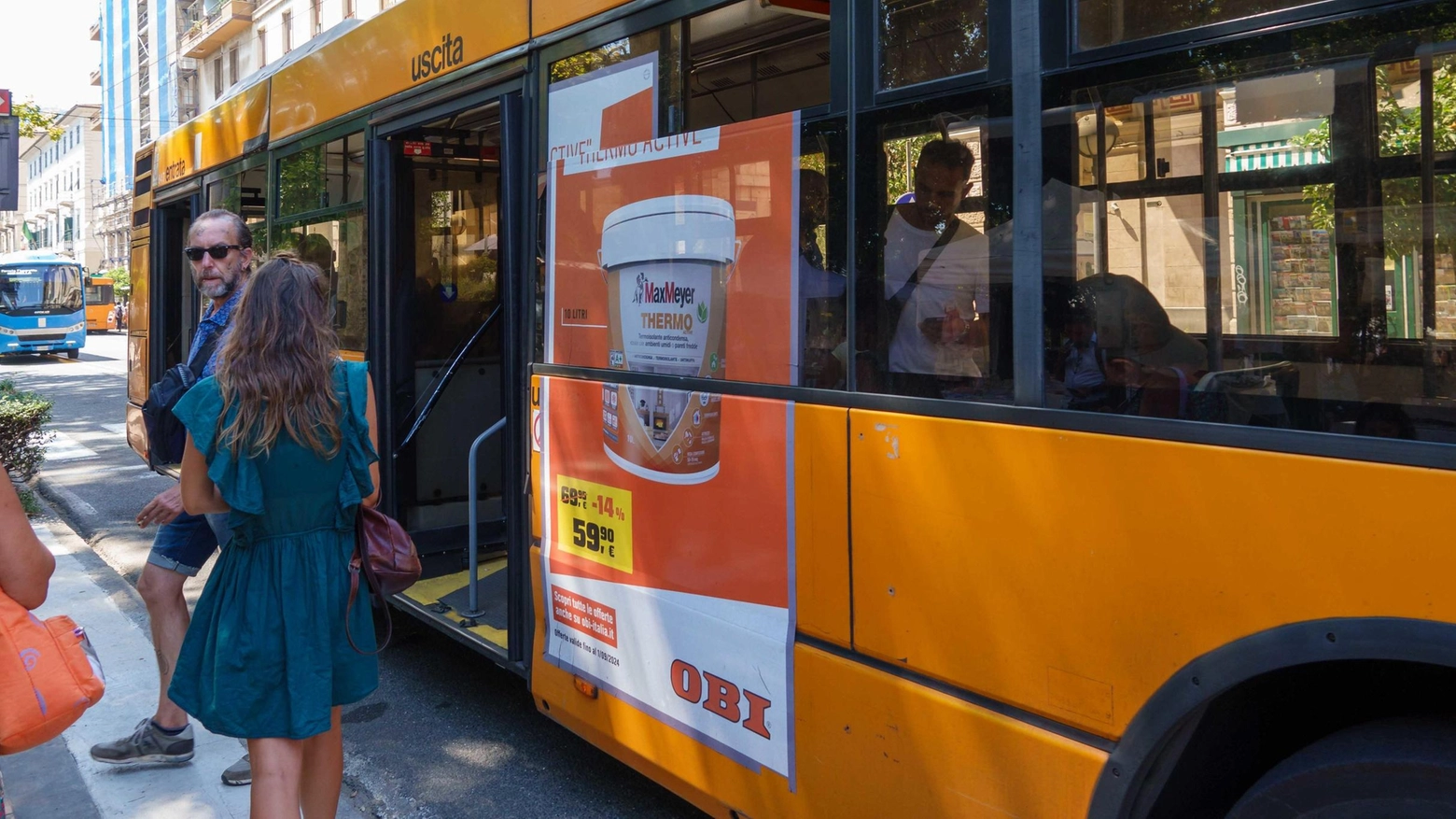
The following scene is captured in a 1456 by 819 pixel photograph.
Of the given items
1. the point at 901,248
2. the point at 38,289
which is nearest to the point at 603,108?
the point at 901,248

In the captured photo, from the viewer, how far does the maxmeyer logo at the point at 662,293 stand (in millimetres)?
3170

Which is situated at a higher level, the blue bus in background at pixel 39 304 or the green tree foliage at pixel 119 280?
the green tree foliage at pixel 119 280

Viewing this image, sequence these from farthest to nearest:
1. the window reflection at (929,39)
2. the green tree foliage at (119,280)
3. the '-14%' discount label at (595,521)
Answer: the green tree foliage at (119,280), the '-14%' discount label at (595,521), the window reflection at (929,39)

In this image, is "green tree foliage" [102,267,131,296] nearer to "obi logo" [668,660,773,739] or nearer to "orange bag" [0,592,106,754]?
"obi logo" [668,660,773,739]

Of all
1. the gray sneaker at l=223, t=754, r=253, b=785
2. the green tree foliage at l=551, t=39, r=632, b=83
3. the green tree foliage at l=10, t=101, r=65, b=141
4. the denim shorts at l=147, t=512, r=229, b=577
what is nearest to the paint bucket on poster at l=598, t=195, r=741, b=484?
the green tree foliage at l=551, t=39, r=632, b=83

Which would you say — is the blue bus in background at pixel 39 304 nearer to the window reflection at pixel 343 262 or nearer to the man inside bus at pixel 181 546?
the window reflection at pixel 343 262

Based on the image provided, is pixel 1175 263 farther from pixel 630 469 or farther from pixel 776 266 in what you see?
pixel 630 469

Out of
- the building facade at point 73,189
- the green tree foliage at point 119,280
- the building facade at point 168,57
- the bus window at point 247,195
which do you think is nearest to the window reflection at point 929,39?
the bus window at point 247,195

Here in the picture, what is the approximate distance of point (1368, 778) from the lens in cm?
185

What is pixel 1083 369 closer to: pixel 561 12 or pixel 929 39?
pixel 929 39

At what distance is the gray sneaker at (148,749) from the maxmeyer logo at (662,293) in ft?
7.98

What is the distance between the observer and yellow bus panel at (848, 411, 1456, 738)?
5.89ft

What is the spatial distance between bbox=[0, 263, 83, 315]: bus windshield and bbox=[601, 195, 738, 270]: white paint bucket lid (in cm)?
3495

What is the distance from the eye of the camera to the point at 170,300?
29.7 ft
